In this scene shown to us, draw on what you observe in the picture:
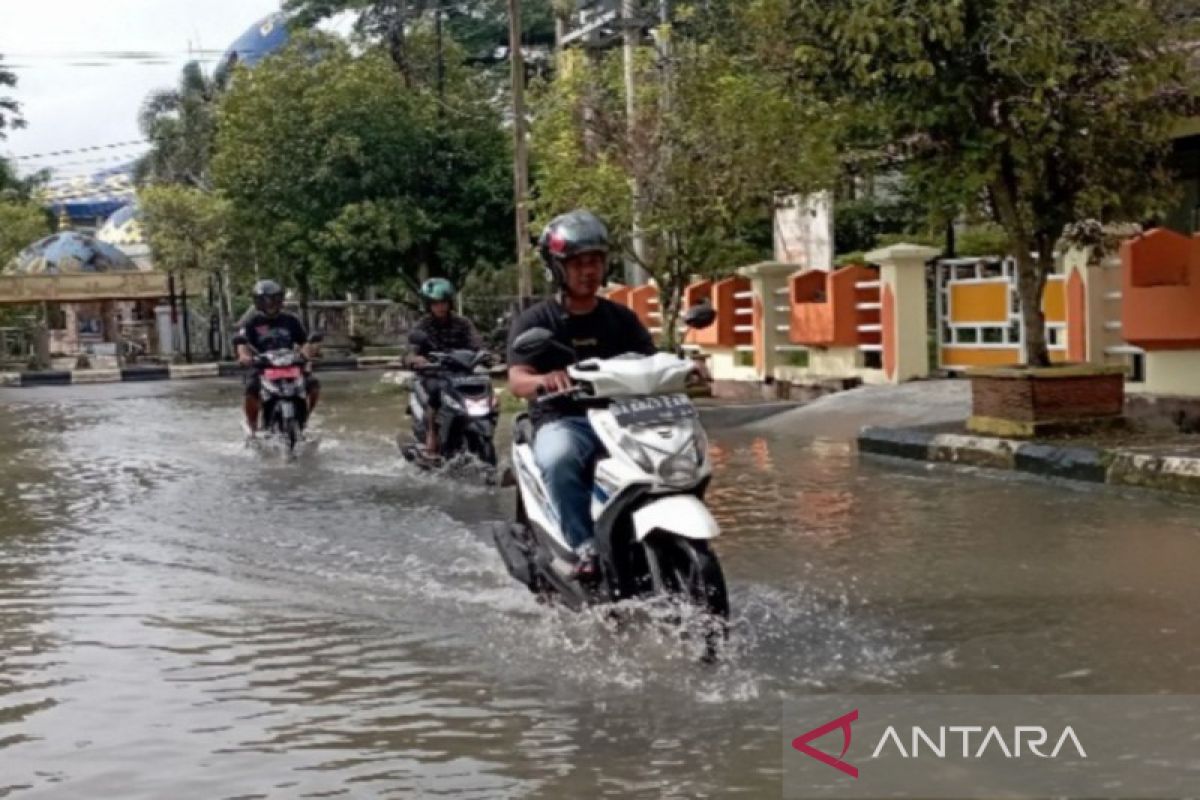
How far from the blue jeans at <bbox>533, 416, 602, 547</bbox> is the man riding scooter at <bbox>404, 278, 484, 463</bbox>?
17.9 ft

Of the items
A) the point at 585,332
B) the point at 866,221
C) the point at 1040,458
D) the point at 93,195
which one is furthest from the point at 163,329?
the point at 93,195

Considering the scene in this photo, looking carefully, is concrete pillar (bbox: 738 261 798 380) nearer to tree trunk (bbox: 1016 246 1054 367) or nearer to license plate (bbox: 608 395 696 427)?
tree trunk (bbox: 1016 246 1054 367)

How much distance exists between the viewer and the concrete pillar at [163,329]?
151ft

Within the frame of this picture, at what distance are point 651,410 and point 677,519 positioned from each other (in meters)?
0.46

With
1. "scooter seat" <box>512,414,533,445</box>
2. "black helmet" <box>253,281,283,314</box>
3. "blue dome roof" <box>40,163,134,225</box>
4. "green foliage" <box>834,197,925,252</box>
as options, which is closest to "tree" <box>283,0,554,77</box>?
"green foliage" <box>834,197,925,252</box>

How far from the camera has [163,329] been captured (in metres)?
46.8

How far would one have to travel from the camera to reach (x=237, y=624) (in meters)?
6.41

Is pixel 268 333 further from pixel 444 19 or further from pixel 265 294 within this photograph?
pixel 444 19

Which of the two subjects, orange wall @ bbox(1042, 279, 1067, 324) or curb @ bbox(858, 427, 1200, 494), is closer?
curb @ bbox(858, 427, 1200, 494)

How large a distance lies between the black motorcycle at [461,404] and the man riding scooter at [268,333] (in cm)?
238

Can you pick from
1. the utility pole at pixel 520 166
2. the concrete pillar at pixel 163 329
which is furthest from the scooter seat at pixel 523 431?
the concrete pillar at pixel 163 329

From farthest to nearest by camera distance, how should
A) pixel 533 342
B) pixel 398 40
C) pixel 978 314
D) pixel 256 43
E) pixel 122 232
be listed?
pixel 122 232 → pixel 256 43 → pixel 398 40 → pixel 978 314 → pixel 533 342

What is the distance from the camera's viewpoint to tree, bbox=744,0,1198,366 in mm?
10305

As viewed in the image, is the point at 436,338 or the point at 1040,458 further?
the point at 436,338
